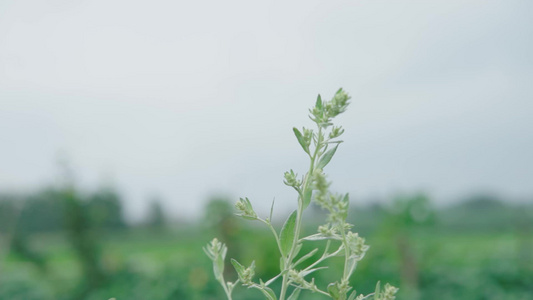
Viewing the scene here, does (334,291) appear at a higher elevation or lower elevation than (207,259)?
higher

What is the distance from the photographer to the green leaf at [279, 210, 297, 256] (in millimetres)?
684

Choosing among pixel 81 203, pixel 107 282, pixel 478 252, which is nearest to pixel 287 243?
pixel 81 203

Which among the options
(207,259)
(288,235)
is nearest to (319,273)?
(207,259)

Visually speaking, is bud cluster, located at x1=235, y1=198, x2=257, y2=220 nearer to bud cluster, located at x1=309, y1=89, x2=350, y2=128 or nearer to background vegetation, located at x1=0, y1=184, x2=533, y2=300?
bud cluster, located at x1=309, y1=89, x2=350, y2=128

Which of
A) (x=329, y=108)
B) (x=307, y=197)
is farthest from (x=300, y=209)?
(x=329, y=108)

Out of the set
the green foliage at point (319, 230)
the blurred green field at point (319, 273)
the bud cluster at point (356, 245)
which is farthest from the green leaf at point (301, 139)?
the blurred green field at point (319, 273)

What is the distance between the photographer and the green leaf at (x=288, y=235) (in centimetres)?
68

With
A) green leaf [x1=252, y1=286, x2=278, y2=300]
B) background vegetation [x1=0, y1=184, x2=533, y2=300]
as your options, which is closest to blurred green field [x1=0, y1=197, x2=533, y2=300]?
background vegetation [x1=0, y1=184, x2=533, y2=300]

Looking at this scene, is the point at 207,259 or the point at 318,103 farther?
the point at 207,259

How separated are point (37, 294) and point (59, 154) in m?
1.77

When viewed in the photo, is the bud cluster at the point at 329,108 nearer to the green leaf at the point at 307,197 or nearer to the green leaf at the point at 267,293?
the green leaf at the point at 307,197

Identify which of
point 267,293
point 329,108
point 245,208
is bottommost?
point 267,293

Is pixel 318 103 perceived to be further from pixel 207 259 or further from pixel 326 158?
pixel 207 259

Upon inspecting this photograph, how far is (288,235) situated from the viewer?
27.1 inches
